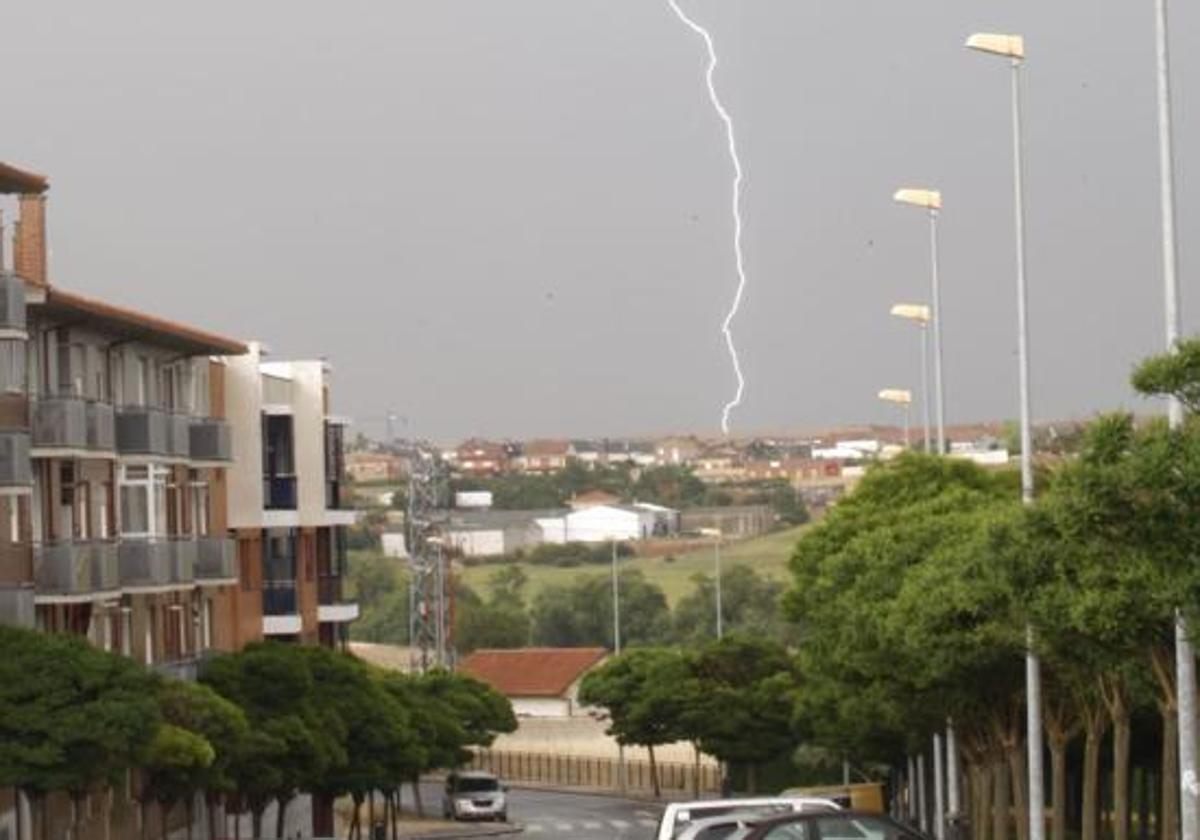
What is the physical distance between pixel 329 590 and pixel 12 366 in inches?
1316

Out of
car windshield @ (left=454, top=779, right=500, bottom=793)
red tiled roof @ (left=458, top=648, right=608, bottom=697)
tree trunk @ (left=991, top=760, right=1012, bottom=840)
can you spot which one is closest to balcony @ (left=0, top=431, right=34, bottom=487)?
tree trunk @ (left=991, top=760, right=1012, bottom=840)

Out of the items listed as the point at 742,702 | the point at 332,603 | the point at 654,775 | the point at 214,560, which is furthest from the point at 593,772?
the point at 214,560

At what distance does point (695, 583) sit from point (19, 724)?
14561 centimetres

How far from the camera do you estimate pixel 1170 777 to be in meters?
41.6

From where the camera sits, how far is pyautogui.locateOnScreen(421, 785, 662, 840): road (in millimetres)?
82312

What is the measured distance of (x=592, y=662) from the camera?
138 meters

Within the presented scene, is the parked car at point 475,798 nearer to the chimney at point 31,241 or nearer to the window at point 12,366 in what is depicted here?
the chimney at point 31,241

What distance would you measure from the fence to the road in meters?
2.43

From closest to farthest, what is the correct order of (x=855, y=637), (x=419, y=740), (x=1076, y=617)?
(x=1076, y=617), (x=855, y=637), (x=419, y=740)

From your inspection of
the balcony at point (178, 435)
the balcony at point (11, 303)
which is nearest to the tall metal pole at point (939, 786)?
the balcony at point (178, 435)

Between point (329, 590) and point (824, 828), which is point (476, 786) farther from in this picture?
point (824, 828)

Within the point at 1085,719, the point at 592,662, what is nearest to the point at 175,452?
the point at 1085,719

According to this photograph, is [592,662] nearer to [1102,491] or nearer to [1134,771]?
[1134,771]

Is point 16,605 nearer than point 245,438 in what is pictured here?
Yes
